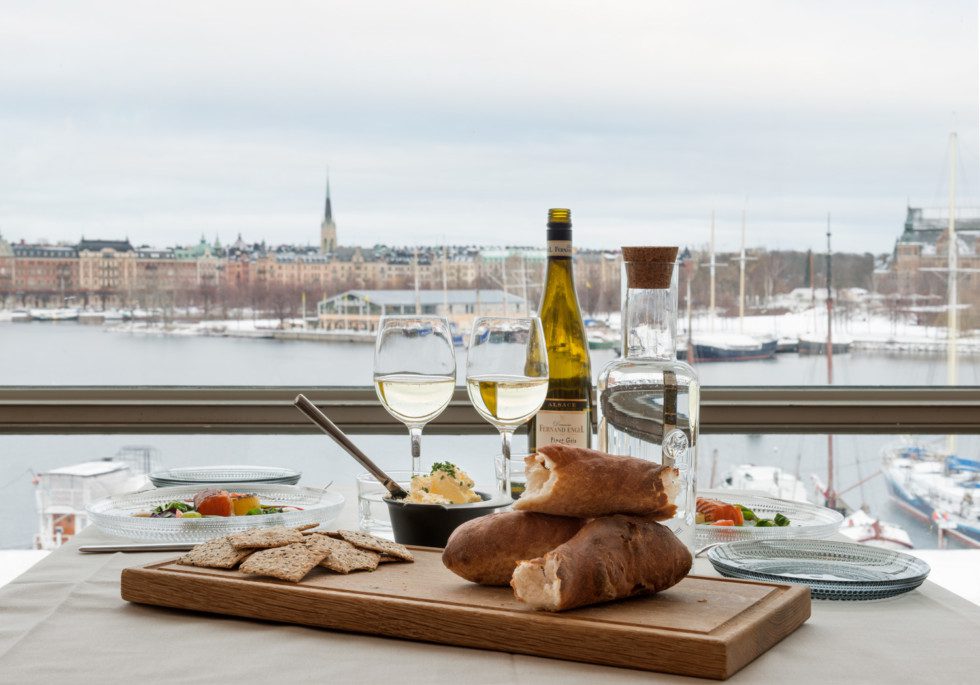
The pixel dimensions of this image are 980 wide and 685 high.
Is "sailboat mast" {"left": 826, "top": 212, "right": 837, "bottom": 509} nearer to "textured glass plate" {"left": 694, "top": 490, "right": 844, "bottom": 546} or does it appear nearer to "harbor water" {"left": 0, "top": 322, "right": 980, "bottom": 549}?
"harbor water" {"left": 0, "top": 322, "right": 980, "bottom": 549}

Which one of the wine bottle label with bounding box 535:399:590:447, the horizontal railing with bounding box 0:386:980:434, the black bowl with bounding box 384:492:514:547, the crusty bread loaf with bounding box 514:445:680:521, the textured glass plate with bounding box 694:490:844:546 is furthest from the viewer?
the horizontal railing with bounding box 0:386:980:434

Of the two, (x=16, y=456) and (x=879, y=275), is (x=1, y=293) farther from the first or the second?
(x=879, y=275)

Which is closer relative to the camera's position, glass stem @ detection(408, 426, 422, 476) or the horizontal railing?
glass stem @ detection(408, 426, 422, 476)

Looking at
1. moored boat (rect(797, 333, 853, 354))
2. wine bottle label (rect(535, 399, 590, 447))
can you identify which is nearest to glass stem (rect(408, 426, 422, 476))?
wine bottle label (rect(535, 399, 590, 447))

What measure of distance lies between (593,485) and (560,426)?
1.72 ft

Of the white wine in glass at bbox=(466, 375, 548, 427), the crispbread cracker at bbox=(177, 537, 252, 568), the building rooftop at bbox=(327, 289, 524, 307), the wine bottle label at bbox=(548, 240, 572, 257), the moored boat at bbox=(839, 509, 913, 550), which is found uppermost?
the wine bottle label at bbox=(548, 240, 572, 257)

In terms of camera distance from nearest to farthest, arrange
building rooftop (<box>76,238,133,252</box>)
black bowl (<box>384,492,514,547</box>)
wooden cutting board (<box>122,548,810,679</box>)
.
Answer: wooden cutting board (<box>122,548,810,679</box>) < black bowl (<box>384,492,514,547</box>) < building rooftop (<box>76,238,133,252</box>)

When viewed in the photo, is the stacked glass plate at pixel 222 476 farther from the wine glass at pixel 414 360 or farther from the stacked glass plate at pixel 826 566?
the stacked glass plate at pixel 826 566

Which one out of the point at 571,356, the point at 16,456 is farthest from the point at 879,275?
the point at 16,456

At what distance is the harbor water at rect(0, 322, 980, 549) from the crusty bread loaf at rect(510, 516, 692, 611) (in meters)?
2.18

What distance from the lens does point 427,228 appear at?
10.2ft

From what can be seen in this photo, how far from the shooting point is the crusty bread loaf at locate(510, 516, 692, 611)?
770 millimetres

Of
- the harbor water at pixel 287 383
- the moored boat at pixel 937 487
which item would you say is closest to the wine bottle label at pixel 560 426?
the harbor water at pixel 287 383

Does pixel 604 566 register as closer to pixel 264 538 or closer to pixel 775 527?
pixel 264 538
